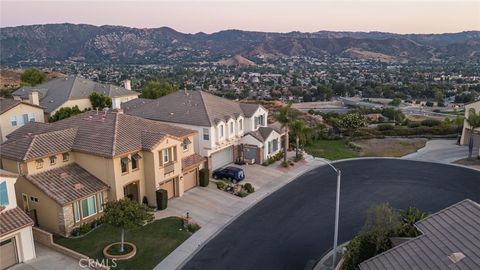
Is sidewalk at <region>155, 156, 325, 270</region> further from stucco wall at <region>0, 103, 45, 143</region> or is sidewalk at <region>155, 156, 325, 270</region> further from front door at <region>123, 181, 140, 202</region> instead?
stucco wall at <region>0, 103, 45, 143</region>

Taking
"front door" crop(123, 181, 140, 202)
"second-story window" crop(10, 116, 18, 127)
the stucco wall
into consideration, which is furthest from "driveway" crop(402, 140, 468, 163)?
"second-story window" crop(10, 116, 18, 127)

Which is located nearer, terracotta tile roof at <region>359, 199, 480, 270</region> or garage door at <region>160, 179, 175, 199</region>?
terracotta tile roof at <region>359, 199, 480, 270</region>

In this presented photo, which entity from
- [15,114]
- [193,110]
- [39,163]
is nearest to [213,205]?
[39,163]

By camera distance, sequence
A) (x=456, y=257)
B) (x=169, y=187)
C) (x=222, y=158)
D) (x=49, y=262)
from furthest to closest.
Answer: (x=222, y=158)
(x=169, y=187)
(x=49, y=262)
(x=456, y=257)

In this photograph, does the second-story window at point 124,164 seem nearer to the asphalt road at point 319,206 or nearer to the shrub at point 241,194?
the asphalt road at point 319,206

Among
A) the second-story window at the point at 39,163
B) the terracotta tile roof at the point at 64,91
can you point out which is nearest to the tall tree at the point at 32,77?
the terracotta tile roof at the point at 64,91

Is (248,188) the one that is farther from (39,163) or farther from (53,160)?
(39,163)

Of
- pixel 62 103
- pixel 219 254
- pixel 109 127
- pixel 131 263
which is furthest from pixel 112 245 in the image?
pixel 62 103
